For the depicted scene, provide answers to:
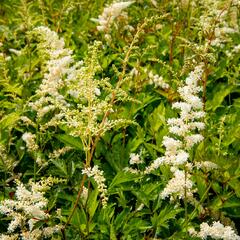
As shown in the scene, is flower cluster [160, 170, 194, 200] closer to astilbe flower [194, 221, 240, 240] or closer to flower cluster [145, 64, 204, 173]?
flower cluster [145, 64, 204, 173]

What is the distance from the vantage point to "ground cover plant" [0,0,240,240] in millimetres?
2637

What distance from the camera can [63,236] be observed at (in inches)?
105

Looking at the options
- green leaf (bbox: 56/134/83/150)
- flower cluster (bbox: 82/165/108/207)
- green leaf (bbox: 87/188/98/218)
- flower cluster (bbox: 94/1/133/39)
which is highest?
flower cluster (bbox: 94/1/133/39)

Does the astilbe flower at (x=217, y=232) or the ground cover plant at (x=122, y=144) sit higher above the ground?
the ground cover plant at (x=122, y=144)

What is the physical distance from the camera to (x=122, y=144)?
11.7 ft

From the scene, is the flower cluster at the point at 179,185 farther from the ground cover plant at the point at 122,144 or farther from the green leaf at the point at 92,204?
the green leaf at the point at 92,204

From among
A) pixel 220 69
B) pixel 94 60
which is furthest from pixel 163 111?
pixel 94 60

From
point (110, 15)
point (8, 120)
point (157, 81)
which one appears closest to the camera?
point (8, 120)

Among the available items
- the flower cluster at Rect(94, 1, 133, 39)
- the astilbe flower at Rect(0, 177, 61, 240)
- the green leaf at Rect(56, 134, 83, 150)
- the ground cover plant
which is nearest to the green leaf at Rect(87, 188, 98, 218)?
the ground cover plant

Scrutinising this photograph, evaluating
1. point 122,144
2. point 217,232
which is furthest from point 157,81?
point 217,232

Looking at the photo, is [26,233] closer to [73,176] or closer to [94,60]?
[73,176]

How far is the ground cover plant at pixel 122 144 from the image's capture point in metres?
2.64

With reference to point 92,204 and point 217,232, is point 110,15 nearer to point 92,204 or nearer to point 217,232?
point 92,204

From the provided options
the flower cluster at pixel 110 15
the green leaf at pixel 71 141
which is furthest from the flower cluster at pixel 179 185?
the flower cluster at pixel 110 15
